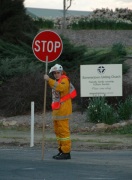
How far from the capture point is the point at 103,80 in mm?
22859

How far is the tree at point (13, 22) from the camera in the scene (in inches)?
1151

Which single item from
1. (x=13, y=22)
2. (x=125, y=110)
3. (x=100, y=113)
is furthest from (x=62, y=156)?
(x=13, y=22)

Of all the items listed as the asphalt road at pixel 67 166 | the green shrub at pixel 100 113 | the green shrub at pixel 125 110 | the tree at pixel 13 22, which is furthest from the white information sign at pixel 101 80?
the tree at pixel 13 22

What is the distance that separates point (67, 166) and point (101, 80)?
893 cm

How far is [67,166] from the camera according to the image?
14.2 m

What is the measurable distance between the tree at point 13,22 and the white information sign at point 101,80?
660 cm

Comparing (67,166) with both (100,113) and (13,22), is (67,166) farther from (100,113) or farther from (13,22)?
(13,22)

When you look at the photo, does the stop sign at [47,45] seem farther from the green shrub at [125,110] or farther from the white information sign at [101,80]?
the white information sign at [101,80]

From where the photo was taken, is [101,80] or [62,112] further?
[101,80]

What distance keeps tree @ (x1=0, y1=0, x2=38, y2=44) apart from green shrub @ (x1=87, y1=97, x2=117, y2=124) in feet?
25.1

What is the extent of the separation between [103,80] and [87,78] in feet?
1.59

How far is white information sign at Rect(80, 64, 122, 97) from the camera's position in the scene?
2277 centimetres

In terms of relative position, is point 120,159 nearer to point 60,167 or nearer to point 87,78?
point 60,167

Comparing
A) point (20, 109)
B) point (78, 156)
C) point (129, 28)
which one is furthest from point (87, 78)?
point (129, 28)
